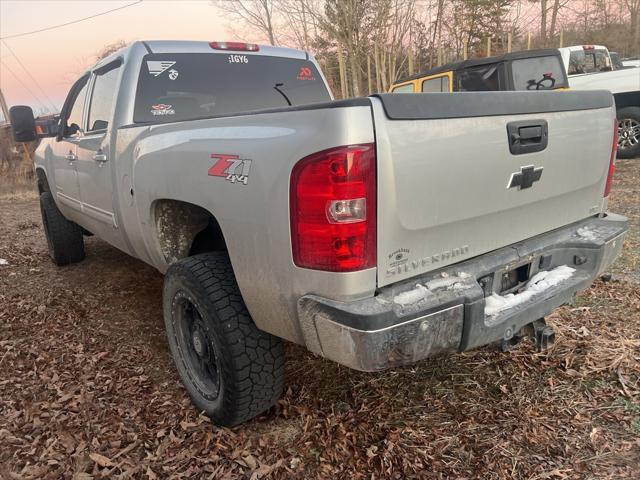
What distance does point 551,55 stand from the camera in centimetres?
826

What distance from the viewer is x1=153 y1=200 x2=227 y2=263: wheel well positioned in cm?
274

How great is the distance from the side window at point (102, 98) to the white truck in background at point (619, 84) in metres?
8.25

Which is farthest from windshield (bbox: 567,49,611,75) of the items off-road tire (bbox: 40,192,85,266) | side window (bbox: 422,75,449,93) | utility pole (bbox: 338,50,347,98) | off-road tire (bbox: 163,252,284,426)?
off-road tire (bbox: 163,252,284,426)

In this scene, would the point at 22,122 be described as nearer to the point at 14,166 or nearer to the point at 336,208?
the point at 336,208

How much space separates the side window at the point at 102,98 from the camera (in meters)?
3.41

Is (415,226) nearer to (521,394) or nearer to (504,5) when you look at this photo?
(521,394)

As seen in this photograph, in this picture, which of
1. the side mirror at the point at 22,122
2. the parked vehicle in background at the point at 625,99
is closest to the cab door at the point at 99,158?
the side mirror at the point at 22,122

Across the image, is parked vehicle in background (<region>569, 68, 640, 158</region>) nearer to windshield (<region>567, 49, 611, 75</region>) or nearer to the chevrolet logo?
windshield (<region>567, 49, 611, 75</region>)

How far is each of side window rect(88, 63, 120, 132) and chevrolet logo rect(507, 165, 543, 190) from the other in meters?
2.63

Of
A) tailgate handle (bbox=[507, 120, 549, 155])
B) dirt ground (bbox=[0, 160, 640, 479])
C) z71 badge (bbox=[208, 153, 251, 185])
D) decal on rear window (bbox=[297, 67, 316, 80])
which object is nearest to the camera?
z71 badge (bbox=[208, 153, 251, 185])

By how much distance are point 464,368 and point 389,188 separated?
5.22ft

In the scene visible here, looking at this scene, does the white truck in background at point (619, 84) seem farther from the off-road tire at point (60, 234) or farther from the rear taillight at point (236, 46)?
the off-road tire at point (60, 234)

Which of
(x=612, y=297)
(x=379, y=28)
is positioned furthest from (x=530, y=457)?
(x=379, y=28)

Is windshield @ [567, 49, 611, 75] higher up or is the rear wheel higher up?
windshield @ [567, 49, 611, 75]
